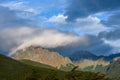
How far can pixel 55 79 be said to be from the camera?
28906mm

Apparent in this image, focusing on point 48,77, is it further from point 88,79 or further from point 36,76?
point 88,79

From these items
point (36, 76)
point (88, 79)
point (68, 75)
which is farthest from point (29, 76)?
point (88, 79)

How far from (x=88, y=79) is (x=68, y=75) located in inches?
72.6

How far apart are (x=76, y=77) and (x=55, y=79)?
1.88m

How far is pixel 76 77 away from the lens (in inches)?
1142

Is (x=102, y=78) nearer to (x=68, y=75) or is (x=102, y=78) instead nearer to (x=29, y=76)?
(x=68, y=75)

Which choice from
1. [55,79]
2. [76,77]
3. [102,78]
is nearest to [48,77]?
[55,79]

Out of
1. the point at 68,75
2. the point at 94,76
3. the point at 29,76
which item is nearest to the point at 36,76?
the point at 29,76

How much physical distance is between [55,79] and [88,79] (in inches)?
115

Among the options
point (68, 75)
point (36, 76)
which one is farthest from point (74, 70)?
point (36, 76)

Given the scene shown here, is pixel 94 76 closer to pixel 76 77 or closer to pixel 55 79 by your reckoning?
pixel 76 77

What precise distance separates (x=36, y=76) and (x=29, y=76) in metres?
1.04

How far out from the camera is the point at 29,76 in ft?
96.9

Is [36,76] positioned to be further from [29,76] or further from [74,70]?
[74,70]
